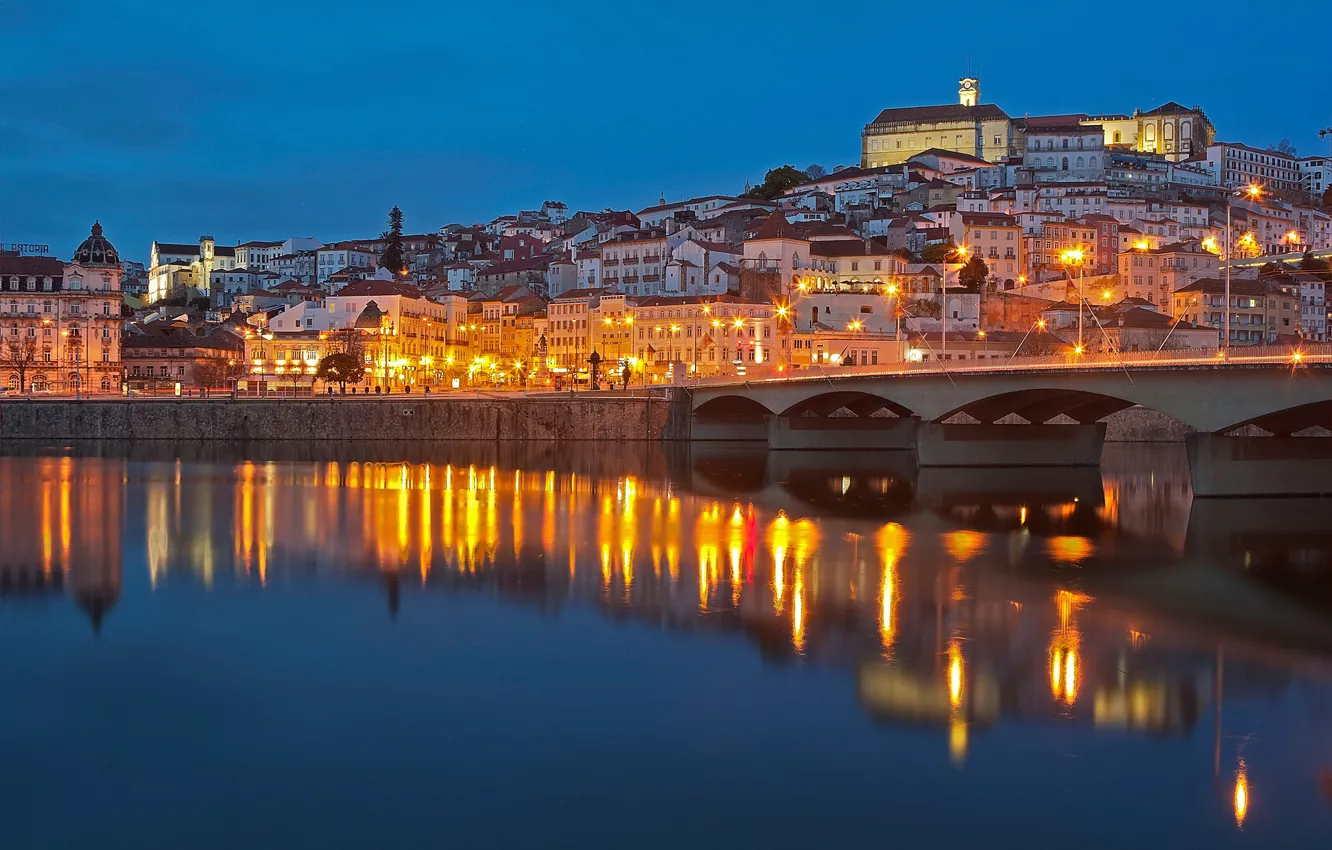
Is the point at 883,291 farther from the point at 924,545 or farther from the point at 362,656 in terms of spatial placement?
the point at 362,656

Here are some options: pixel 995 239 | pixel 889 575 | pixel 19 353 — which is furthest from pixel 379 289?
pixel 889 575

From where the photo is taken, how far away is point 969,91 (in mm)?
161875

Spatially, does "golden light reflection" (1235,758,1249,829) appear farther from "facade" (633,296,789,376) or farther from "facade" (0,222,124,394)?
"facade" (0,222,124,394)

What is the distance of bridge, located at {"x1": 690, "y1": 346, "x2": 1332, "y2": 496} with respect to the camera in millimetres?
35594

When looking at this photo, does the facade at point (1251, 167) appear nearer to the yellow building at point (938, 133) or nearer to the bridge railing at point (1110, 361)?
the yellow building at point (938, 133)

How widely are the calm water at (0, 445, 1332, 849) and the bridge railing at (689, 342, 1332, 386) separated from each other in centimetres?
434

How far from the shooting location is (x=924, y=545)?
1200 inches

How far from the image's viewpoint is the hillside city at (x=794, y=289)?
8331 centimetres

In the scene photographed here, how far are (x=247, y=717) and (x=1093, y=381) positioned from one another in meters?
31.0

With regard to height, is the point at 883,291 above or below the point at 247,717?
above

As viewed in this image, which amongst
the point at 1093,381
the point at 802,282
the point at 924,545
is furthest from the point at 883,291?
the point at 924,545

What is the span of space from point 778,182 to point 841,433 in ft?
282

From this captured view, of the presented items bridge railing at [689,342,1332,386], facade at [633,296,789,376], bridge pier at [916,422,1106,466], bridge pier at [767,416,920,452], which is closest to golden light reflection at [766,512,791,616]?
bridge railing at [689,342,1332,386]

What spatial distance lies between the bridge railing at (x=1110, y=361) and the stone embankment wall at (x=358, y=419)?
14.6 meters
